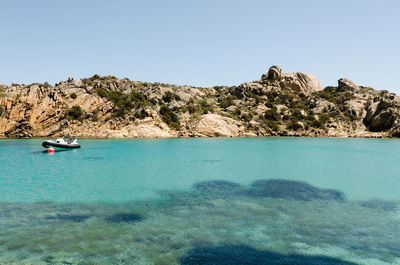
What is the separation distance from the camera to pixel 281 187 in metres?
18.9

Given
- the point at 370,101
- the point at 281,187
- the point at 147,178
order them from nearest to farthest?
the point at 281,187 → the point at 147,178 → the point at 370,101

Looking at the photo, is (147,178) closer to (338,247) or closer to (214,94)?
(338,247)

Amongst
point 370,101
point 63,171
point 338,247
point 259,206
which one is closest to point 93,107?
point 63,171

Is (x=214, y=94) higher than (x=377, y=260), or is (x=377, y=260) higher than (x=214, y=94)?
(x=214, y=94)

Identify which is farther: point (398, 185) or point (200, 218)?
point (398, 185)

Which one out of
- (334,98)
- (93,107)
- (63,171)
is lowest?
(63,171)

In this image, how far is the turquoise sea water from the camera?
9117 millimetres

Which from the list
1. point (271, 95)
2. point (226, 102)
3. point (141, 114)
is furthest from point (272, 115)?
point (141, 114)

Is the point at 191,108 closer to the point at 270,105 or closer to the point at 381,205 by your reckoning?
the point at 270,105

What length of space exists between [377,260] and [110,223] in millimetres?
10336

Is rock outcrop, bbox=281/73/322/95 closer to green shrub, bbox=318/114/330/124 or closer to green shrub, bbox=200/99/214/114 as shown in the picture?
green shrub, bbox=318/114/330/124

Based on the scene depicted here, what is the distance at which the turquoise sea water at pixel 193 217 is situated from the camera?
912 centimetres

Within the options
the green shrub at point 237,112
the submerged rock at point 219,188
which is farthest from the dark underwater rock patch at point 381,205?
the green shrub at point 237,112

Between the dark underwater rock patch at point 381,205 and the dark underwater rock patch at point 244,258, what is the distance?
778 centimetres
